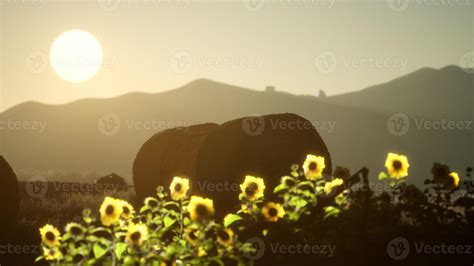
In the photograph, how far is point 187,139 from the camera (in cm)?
1405

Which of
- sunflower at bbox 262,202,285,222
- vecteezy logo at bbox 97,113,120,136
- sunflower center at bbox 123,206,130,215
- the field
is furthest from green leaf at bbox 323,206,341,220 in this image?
vecteezy logo at bbox 97,113,120,136

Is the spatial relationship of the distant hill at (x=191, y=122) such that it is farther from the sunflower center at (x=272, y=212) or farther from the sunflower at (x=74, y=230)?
the sunflower center at (x=272, y=212)

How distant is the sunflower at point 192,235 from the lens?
5180 mm

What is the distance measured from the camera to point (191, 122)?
104 meters

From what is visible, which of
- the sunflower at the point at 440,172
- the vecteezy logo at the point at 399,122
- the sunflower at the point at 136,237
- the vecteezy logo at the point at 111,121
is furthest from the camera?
the vecteezy logo at the point at 111,121

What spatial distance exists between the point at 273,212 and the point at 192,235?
75cm

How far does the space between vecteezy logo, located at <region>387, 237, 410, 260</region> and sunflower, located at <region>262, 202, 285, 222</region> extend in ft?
3.23

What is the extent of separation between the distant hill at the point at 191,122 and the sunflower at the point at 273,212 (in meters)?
82.3

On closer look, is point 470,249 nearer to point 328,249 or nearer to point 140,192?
point 328,249

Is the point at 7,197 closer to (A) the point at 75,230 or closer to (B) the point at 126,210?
(B) the point at 126,210

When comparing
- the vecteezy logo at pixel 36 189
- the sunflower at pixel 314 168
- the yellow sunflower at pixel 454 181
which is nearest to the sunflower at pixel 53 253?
the sunflower at pixel 314 168

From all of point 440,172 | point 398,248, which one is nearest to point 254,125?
point 440,172

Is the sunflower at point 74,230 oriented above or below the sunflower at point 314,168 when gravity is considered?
below

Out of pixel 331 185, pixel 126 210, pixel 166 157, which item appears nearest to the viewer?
pixel 331 185
